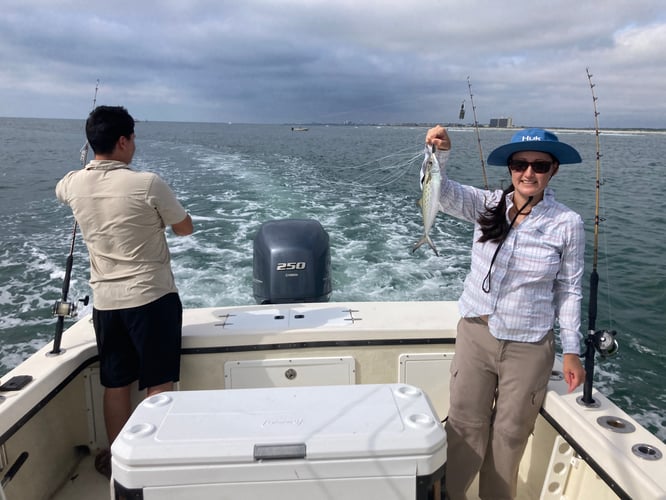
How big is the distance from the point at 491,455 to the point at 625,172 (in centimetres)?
2461

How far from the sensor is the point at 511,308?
1969 millimetres

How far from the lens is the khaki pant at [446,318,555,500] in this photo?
2.01 metres

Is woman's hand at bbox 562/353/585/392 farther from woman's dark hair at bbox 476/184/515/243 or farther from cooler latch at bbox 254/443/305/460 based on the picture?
cooler latch at bbox 254/443/305/460

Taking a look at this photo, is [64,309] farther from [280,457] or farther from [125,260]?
[280,457]

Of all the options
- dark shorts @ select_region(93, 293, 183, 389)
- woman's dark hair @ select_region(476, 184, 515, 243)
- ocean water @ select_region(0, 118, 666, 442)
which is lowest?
ocean water @ select_region(0, 118, 666, 442)

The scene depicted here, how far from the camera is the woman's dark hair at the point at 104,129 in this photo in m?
2.20

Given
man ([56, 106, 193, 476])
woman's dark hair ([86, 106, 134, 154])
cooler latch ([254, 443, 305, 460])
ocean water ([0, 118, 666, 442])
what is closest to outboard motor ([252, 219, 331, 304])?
ocean water ([0, 118, 666, 442])

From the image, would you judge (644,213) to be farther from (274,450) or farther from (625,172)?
(274,450)

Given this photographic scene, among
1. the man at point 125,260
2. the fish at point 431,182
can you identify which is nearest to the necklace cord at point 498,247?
the fish at point 431,182

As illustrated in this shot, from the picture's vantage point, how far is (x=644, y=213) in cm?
1294

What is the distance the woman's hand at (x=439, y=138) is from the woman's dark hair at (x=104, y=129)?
143 centimetres

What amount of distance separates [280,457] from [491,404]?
3.85ft

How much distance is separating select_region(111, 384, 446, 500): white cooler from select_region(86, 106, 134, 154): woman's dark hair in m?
1.32

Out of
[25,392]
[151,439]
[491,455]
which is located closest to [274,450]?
[151,439]
